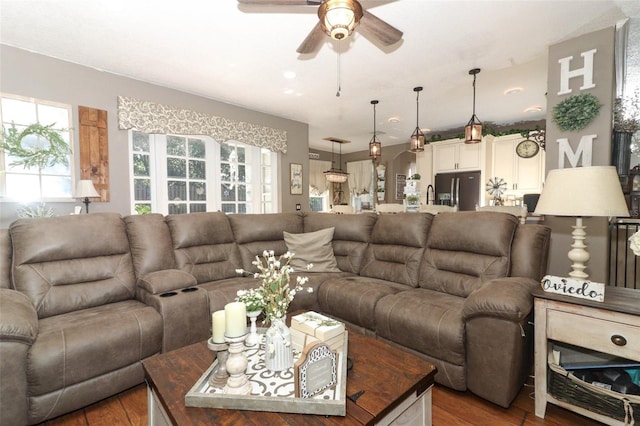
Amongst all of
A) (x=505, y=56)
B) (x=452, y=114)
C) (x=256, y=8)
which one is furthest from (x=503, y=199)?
(x=256, y=8)

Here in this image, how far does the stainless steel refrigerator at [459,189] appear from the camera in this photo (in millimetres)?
5980

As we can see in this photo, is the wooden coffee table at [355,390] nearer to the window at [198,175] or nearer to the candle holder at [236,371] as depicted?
the candle holder at [236,371]

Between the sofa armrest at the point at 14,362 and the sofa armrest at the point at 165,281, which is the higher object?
the sofa armrest at the point at 165,281

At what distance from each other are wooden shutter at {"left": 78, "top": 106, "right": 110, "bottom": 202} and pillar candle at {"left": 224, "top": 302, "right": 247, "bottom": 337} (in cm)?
319

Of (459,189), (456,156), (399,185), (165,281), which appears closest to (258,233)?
(165,281)

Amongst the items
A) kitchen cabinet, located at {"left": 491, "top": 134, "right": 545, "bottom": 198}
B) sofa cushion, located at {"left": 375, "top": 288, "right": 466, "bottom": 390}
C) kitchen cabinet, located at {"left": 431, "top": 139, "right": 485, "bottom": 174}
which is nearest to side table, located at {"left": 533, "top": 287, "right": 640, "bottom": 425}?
sofa cushion, located at {"left": 375, "top": 288, "right": 466, "bottom": 390}

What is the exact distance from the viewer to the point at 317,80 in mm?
3768

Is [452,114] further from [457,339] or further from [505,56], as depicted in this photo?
[457,339]

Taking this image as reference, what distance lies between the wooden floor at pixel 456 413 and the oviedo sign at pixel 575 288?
0.68 metres

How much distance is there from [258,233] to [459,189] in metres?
4.73

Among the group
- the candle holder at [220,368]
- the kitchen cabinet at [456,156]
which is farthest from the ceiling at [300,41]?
the candle holder at [220,368]

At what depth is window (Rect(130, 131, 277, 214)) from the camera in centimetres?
→ 389

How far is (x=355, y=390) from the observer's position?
1.14 m

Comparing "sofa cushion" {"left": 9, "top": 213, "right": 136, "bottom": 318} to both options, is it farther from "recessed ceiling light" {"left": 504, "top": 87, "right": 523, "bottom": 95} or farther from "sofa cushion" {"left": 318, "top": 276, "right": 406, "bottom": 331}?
"recessed ceiling light" {"left": 504, "top": 87, "right": 523, "bottom": 95}
